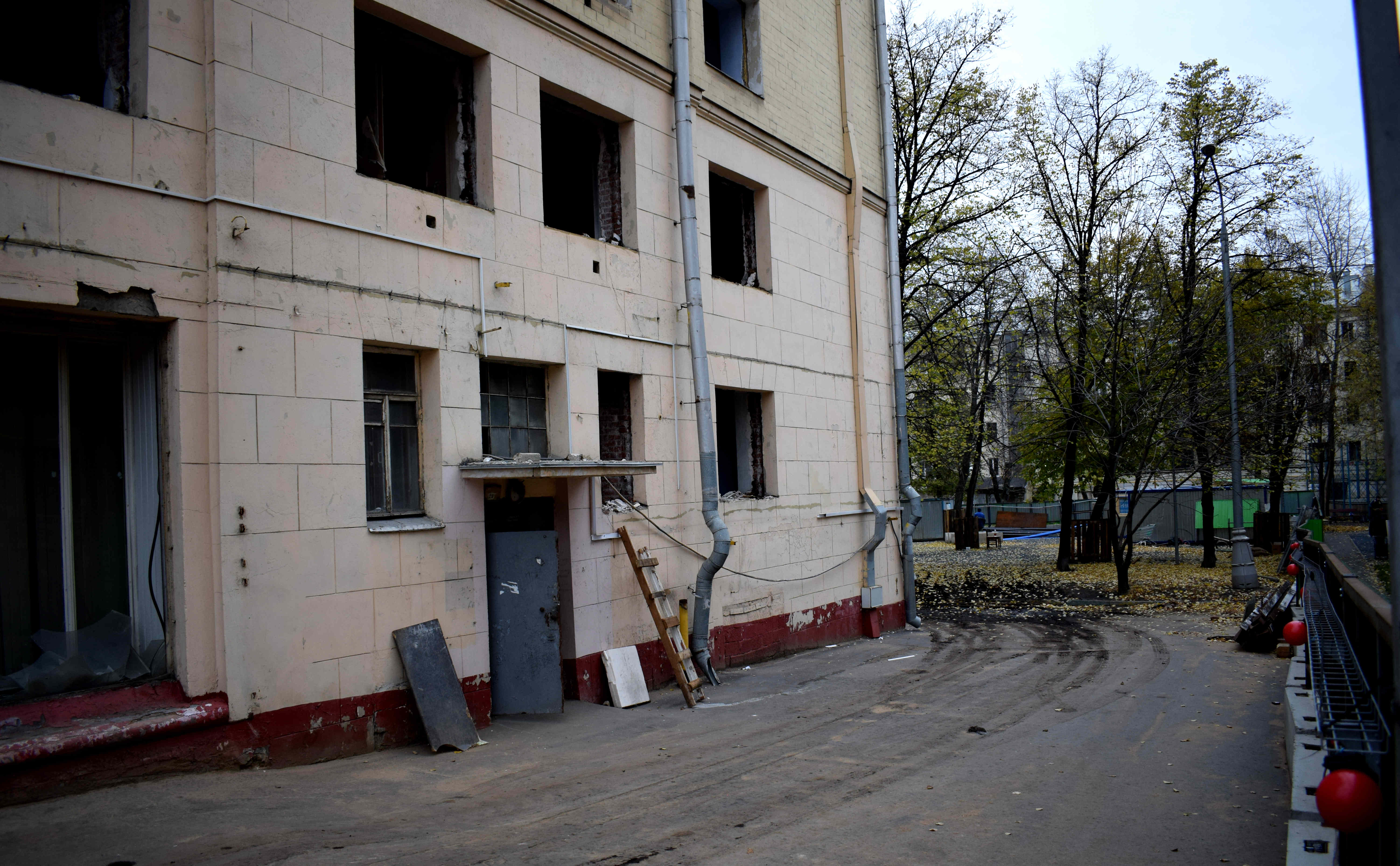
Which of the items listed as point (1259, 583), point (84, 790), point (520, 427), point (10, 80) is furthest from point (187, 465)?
point (1259, 583)

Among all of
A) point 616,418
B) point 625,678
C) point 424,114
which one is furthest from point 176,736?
point 424,114

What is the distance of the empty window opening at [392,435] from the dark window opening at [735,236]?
5704 millimetres

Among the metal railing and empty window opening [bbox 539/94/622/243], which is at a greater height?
empty window opening [bbox 539/94/622/243]

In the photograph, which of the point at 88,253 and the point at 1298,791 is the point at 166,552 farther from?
the point at 1298,791

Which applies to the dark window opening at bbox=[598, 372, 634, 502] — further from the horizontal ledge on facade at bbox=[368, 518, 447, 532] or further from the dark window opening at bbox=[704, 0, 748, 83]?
the dark window opening at bbox=[704, 0, 748, 83]

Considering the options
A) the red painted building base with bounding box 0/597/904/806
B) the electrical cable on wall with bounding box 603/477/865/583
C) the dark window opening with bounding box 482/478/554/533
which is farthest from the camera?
the electrical cable on wall with bounding box 603/477/865/583

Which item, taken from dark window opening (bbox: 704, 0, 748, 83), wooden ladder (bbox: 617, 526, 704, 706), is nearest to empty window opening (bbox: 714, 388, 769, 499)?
wooden ladder (bbox: 617, 526, 704, 706)

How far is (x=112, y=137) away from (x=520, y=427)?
14.1 feet

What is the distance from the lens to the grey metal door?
27.9 ft

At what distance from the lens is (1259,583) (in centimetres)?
1908

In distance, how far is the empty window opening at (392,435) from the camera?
25.5ft

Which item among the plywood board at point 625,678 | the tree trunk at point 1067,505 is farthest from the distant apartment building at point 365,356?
the tree trunk at point 1067,505

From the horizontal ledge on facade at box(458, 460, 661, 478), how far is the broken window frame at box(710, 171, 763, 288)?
4.47 meters

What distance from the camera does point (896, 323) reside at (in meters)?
15.2
